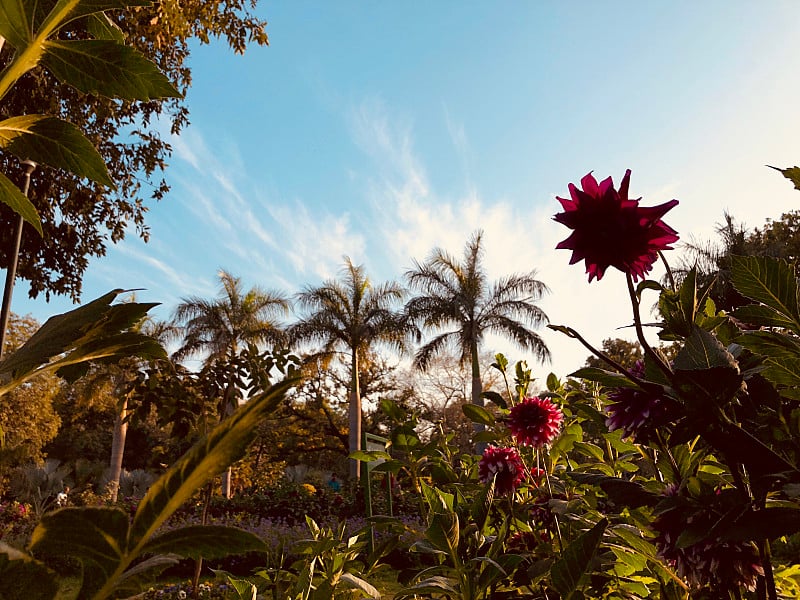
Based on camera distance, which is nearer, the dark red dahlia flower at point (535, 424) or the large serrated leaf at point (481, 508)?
the large serrated leaf at point (481, 508)

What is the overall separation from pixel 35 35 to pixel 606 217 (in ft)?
2.23

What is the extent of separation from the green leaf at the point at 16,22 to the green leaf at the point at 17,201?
0.13 metres

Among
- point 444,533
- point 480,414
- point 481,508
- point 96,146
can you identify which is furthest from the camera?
point 96,146

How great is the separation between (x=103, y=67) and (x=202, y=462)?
43cm

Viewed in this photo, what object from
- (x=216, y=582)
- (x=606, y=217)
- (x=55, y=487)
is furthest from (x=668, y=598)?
(x=55, y=487)

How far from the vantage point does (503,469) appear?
69.9 inches

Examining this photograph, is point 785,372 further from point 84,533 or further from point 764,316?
point 84,533

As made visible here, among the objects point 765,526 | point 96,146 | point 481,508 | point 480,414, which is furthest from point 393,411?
point 96,146

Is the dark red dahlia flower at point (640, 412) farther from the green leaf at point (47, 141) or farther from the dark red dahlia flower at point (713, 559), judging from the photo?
the green leaf at point (47, 141)

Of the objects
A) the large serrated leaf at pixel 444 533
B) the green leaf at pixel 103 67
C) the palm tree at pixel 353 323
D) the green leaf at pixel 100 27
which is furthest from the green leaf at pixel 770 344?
the palm tree at pixel 353 323

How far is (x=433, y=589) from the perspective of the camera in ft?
3.53

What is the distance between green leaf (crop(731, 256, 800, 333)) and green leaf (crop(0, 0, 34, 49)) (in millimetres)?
763

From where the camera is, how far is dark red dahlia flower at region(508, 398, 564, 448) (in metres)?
1.77

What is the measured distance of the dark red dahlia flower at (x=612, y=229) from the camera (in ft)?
2.56
